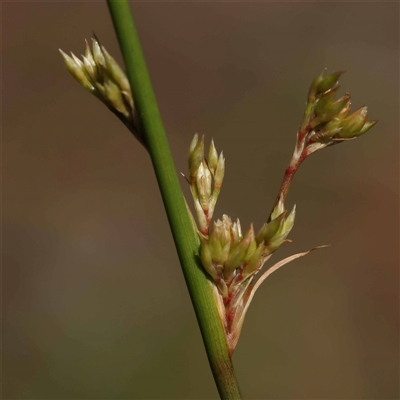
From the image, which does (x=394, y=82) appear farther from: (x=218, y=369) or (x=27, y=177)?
(x=218, y=369)

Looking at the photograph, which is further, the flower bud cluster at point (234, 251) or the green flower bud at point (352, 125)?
the green flower bud at point (352, 125)

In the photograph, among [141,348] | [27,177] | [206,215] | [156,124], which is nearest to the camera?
[156,124]

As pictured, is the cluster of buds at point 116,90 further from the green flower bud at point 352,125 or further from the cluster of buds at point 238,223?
the green flower bud at point 352,125

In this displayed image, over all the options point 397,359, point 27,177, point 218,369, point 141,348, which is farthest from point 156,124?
point 27,177

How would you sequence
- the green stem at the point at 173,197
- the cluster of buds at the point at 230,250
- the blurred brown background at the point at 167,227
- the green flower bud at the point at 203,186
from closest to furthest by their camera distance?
1. the green stem at the point at 173,197
2. the cluster of buds at the point at 230,250
3. the green flower bud at the point at 203,186
4. the blurred brown background at the point at 167,227

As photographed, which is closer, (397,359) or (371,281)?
(397,359)

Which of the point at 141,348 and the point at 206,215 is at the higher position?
the point at 206,215

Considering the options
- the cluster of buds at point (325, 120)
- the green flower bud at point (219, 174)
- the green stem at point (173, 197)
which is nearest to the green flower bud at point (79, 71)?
the green stem at point (173, 197)

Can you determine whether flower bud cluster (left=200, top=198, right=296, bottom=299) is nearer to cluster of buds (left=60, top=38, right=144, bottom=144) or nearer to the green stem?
the green stem

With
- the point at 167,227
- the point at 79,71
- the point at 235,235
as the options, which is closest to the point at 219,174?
the point at 235,235
